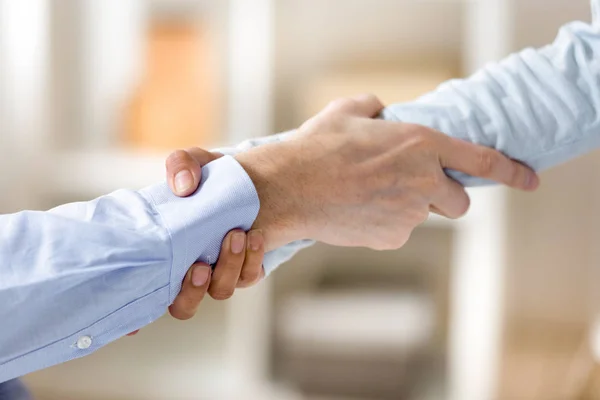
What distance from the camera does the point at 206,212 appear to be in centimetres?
75

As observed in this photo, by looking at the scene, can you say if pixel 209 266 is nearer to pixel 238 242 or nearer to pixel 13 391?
pixel 238 242

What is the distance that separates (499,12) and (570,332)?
89 centimetres

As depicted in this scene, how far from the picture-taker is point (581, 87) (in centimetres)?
93

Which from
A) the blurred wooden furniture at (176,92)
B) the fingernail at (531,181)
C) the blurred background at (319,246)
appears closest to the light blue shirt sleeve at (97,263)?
the fingernail at (531,181)

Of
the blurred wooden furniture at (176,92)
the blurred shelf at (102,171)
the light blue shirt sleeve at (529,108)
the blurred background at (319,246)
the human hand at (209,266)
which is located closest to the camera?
the human hand at (209,266)

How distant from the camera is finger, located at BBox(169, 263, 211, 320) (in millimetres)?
754

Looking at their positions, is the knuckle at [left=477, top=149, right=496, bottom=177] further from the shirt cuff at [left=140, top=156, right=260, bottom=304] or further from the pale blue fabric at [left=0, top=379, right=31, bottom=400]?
the pale blue fabric at [left=0, top=379, right=31, bottom=400]

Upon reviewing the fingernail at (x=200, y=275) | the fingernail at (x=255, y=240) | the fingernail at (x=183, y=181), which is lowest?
the fingernail at (x=200, y=275)

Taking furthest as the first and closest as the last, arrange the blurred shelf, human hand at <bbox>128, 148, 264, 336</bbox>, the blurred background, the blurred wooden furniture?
the blurred wooden furniture, the blurred shelf, the blurred background, human hand at <bbox>128, 148, 264, 336</bbox>

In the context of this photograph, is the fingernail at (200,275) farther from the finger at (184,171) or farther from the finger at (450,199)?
the finger at (450,199)

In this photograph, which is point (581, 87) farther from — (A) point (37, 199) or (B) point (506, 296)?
(A) point (37, 199)

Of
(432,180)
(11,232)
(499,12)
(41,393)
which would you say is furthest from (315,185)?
(41,393)

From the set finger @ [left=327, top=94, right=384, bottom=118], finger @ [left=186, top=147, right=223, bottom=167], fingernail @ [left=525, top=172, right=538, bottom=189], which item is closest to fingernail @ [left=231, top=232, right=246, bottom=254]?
finger @ [left=186, top=147, right=223, bottom=167]

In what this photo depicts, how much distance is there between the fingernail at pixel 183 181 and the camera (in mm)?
773
